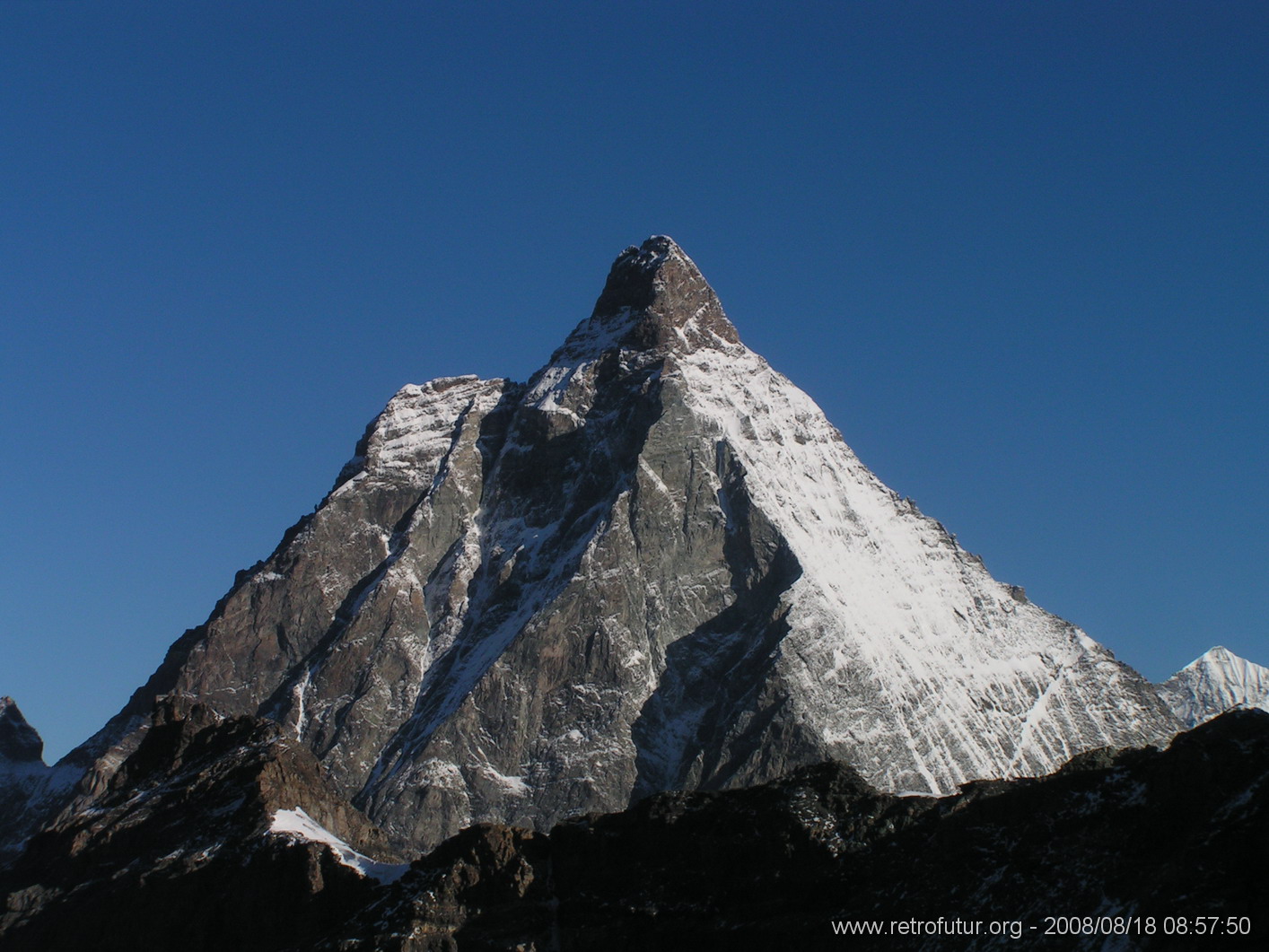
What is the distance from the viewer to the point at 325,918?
570ft

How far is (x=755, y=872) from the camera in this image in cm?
16025

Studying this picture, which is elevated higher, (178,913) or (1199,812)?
(1199,812)

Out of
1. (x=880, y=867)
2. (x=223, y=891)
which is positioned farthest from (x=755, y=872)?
(x=223, y=891)

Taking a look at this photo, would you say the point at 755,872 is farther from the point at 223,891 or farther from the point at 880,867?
the point at 223,891

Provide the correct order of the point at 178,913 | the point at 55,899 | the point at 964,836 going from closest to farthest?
1. the point at 964,836
2. the point at 178,913
3. the point at 55,899

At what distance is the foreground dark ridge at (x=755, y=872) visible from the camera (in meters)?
132

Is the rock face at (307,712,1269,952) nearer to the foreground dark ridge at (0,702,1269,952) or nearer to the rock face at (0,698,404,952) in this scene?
the foreground dark ridge at (0,702,1269,952)

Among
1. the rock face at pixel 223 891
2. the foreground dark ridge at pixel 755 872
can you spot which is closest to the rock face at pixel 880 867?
the foreground dark ridge at pixel 755 872

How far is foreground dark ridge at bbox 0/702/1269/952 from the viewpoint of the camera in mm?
132375

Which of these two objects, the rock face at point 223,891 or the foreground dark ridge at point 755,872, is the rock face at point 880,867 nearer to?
the foreground dark ridge at point 755,872

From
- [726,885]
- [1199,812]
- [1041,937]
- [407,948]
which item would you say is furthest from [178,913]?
[1199,812]

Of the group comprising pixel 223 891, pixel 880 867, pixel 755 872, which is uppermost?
pixel 880 867

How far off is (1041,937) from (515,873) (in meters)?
59.2

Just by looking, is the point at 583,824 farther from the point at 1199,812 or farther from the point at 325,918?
the point at 1199,812
